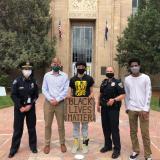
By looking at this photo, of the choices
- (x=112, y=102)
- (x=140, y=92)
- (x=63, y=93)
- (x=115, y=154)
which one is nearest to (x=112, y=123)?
(x=112, y=102)

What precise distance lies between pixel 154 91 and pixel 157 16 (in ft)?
23.5

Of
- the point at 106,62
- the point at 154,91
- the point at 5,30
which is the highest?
the point at 5,30

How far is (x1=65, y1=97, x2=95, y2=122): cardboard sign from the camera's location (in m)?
9.06

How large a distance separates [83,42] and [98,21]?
2.42 m

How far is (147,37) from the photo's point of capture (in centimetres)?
2853

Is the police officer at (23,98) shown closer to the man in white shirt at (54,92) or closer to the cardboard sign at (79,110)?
the man in white shirt at (54,92)

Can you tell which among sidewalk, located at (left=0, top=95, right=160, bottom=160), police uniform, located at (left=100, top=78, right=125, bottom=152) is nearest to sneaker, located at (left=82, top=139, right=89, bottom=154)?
sidewalk, located at (left=0, top=95, right=160, bottom=160)

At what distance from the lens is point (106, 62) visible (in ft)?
112

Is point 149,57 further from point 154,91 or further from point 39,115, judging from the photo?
point 39,115

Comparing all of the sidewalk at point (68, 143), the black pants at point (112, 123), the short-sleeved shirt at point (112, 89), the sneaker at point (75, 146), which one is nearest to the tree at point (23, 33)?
the sidewalk at point (68, 143)

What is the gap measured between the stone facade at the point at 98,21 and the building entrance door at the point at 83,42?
0.84m

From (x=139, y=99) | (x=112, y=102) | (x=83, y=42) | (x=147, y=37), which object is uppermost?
(x=147, y=37)

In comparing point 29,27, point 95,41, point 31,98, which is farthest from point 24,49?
point 31,98

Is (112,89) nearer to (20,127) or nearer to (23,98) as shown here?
(23,98)
